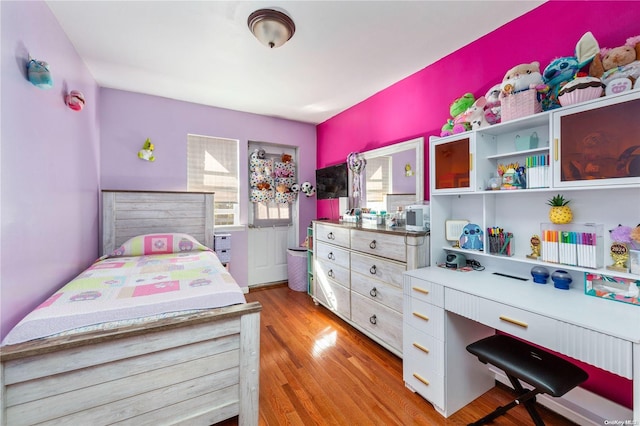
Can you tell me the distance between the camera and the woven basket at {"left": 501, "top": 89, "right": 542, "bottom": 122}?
5.08ft

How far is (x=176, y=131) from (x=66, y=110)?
146 cm

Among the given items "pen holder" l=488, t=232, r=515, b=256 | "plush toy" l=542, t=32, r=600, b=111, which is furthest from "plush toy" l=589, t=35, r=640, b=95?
"pen holder" l=488, t=232, r=515, b=256

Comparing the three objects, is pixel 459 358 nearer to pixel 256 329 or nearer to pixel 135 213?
pixel 256 329

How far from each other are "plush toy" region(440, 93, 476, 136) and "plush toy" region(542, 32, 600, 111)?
1.51 feet

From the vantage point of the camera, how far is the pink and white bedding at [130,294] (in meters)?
1.22

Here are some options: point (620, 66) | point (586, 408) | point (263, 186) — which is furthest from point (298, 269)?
point (620, 66)

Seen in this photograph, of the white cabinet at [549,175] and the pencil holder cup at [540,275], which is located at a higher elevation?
the white cabinet at [549,175]

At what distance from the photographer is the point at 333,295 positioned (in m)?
2.96

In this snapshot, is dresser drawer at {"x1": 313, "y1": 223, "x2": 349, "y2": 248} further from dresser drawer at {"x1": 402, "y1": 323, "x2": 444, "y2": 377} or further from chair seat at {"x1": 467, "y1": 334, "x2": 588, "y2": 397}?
chair seat at {"x1": 467, "y1": 334, "x2": 588, "y2": 397}

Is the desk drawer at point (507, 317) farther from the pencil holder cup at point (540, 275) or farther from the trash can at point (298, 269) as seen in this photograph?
the trash can at point (298, 269)

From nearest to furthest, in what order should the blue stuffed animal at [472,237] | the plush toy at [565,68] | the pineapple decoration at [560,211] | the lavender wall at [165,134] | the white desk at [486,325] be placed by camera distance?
1. the white desk at [486,325]
2. the plush toy at [565,68]
3. the pineapple decoration at [560,211]
4. the blue stuffed animal at [472,237]
5. the lavender wall at [165,134]

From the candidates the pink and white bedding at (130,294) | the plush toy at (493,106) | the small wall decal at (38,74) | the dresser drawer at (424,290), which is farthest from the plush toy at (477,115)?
the small wall decal at (38,74)

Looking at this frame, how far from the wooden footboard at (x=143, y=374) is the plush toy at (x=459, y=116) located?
6.15ft

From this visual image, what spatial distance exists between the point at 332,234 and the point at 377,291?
0.86 meters
